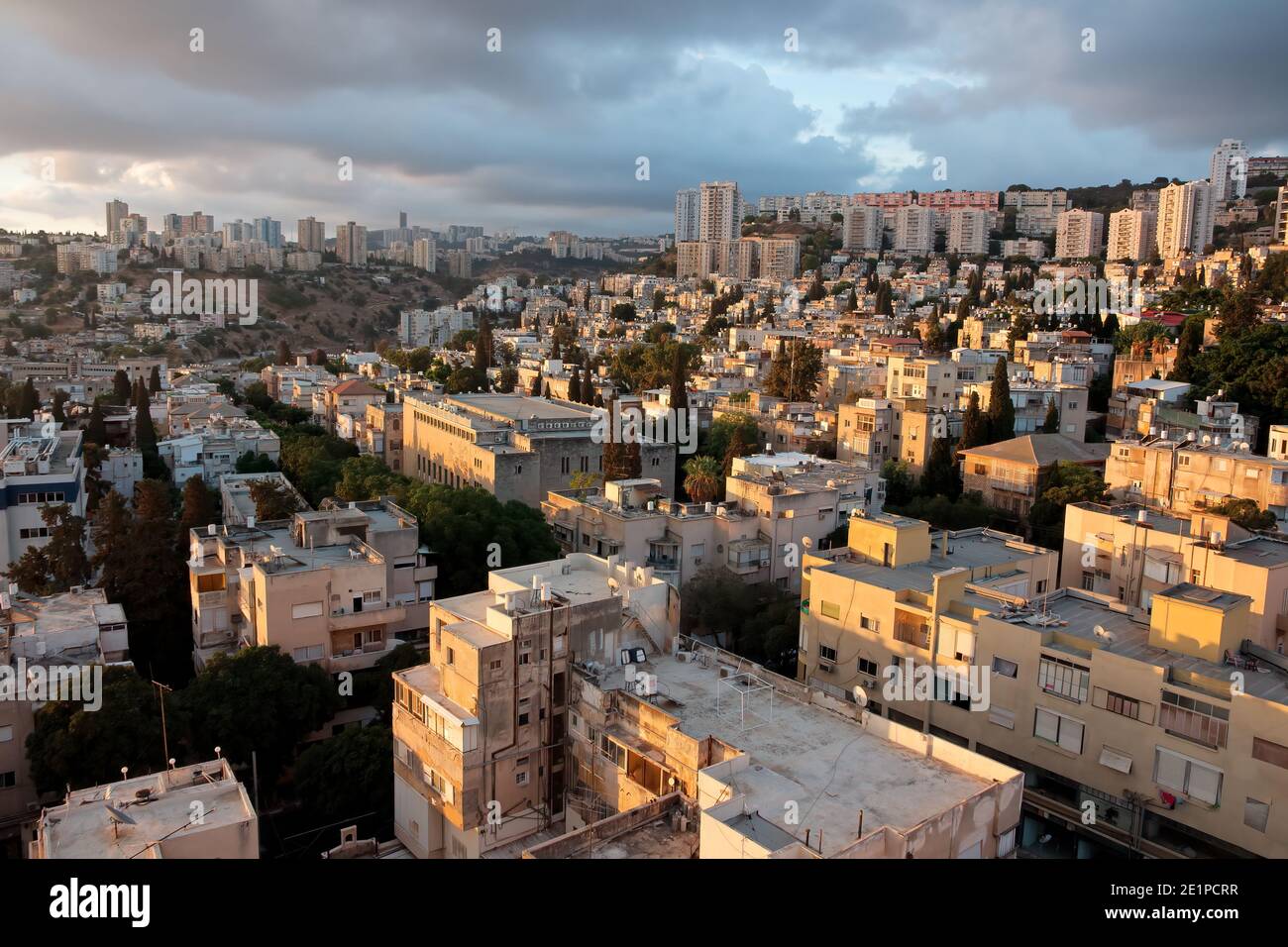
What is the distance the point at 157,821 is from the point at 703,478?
19639 mm

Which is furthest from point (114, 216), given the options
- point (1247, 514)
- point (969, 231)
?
point (1247, 514)

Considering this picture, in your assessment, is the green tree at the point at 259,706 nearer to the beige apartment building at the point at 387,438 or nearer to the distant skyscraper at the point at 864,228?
the beige apartment building at the point at 387,438

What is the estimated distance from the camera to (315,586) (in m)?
18.2

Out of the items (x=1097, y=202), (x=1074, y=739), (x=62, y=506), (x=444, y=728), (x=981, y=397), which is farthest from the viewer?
(x=1097, y=202)

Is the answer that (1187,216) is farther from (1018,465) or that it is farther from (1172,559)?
(1172,559)

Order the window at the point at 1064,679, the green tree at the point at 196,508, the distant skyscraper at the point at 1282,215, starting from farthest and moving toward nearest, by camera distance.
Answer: the distant skyscraper at the point at 1282,215 < the green tree at the point at 196,508 < the window at the point at 1064,679

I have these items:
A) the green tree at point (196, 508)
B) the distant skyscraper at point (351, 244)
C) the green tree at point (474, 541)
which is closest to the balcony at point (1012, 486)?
the green tree at point (474, 541)

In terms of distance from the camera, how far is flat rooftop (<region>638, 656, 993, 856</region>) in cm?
1010

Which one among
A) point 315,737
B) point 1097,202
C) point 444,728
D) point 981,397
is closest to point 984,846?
point 444,728

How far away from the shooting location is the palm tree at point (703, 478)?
28.1 metres

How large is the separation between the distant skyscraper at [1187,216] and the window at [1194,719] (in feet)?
276

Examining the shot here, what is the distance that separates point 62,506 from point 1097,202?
4701 inches
